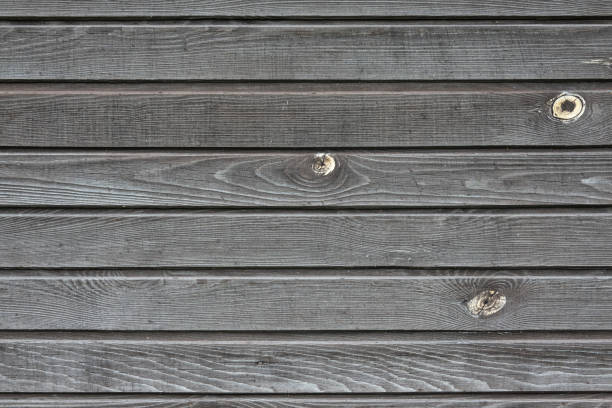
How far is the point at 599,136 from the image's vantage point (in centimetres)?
124

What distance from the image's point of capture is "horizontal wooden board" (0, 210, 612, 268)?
1.25 metres

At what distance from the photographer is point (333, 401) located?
4.31ft

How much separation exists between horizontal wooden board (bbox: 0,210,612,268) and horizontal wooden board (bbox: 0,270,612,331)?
36mm

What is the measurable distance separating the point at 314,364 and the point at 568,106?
875 millimetres

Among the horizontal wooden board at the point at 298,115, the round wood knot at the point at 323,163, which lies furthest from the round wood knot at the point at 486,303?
the round wood knot at the point at 323,163

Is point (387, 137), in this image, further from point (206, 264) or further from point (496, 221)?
point (206, 264)

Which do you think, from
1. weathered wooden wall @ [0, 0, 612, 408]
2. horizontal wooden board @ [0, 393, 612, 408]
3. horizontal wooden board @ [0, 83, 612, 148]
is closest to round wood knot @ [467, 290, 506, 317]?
weathered wooden wall @ [0, 0, 612, 408]

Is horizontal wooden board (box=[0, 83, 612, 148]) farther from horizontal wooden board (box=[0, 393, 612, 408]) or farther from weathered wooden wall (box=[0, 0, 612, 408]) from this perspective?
horizontal wooden board (box=[0, 393, 612, 408])

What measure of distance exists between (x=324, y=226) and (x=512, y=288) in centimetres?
49

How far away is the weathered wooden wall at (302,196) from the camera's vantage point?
123cm

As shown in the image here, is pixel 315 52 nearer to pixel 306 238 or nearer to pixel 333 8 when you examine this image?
pixel 333 8

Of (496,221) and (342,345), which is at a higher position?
(496,221)

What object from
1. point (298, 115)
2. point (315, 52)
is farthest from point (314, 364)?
point (315, 52)

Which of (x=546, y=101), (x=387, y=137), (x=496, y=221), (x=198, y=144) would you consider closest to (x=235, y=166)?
(x=198, y=144)
